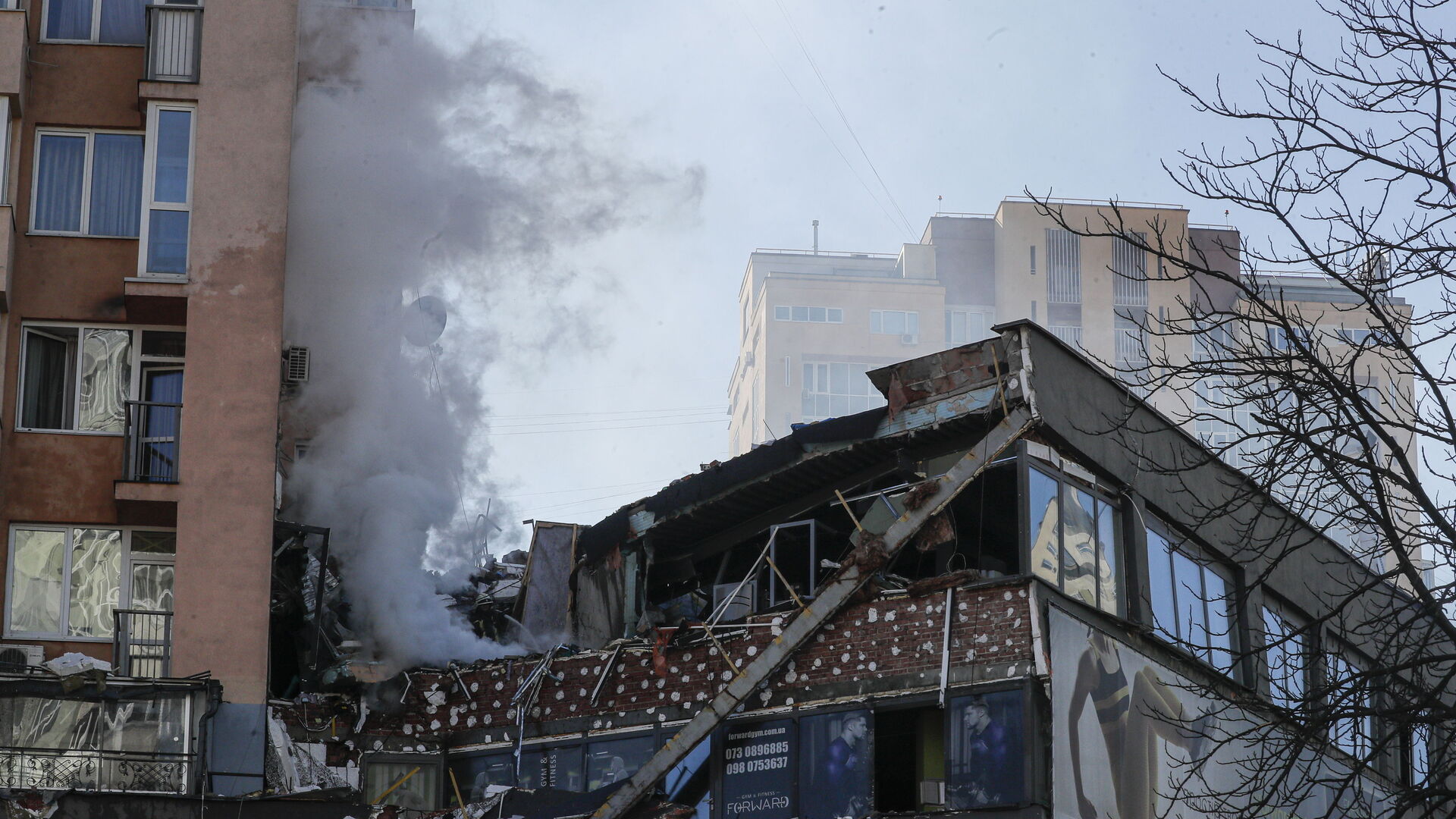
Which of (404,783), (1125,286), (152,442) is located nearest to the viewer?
(152,442)

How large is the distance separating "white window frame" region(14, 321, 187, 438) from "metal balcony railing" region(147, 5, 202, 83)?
3.21 metres

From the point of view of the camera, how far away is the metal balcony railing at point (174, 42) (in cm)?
2092

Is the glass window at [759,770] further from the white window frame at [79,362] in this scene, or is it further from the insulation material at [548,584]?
the white window frame at [79,362]

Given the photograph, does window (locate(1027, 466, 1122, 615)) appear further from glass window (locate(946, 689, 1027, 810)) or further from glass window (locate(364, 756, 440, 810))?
glass window (locate(364, 756, 440, 810))

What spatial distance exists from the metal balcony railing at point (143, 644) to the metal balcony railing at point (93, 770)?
1112mm

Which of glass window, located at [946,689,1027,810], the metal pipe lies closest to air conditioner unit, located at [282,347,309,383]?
the metal pipe

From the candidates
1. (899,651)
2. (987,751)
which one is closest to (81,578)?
(899,651)

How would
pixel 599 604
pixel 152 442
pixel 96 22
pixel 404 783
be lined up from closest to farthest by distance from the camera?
pixel 152 442 → pixel 96 22 → pixel 404 783 → pixel 599 604

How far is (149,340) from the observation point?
20.8m

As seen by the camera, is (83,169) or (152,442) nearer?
(152,442)

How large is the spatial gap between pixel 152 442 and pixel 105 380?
40.4 inches

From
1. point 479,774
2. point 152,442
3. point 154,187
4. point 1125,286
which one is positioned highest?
point 1125,286

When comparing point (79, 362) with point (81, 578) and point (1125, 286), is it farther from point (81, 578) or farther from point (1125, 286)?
A: point (1125, 286)

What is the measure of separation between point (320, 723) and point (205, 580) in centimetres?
306
